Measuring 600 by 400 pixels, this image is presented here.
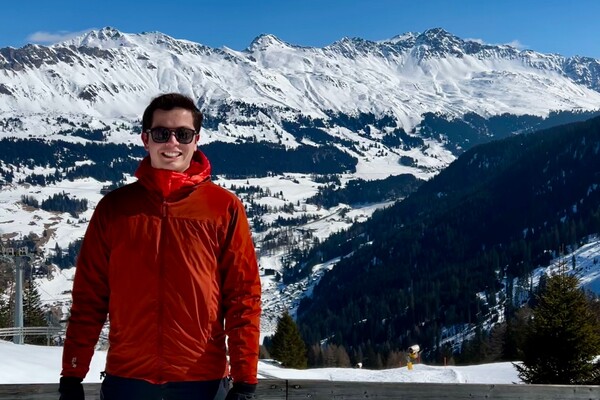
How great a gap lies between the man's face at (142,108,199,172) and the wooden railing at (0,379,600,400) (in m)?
2.36

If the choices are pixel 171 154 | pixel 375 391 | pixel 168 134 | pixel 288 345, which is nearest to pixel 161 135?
pixel 168 134

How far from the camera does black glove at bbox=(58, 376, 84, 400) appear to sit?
13.6 feet

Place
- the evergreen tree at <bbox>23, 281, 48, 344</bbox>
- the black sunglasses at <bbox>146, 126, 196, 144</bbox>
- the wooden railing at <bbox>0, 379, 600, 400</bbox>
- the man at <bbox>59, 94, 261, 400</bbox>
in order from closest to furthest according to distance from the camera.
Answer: the man at <bbox>59, 94, 261, 400</bbox> < the black sunglasses at <bbox>146, 126, 196, 144</bbox> < the wooden railing at <bbox>0, 379, 600, 400</bbox> < the evergreen tree at <bbox>23, 281, 48, 344</bbox>

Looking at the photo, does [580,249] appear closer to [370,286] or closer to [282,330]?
[370,286]

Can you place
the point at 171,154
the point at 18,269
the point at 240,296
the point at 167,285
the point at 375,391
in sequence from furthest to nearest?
the point at 18,269 → the point at 375,391 → the point at 171,154 → the point at 240,296 → the point at 167,285

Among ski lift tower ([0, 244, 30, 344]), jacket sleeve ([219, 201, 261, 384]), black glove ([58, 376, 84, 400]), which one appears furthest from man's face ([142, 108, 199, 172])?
ski lift tower ([0, 244, 30, 344])

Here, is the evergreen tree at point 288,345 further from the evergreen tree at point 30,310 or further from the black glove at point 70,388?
the black glove at point 70,388

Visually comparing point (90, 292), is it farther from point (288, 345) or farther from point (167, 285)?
point (288, 345)

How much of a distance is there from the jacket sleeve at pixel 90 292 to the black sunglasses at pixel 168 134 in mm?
597

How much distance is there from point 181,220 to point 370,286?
19305 centimetres

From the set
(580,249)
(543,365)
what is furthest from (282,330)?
(580,249)

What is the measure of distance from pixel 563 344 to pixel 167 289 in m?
19.3

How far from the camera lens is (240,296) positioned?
4.32 m

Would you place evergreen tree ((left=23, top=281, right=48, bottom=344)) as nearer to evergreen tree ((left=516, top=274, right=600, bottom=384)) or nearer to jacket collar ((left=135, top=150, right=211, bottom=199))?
evergreen tree ((left=516, top=274, right=600, bottom=384))
